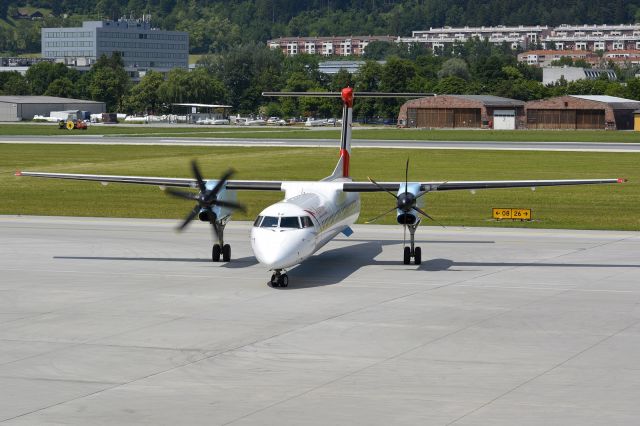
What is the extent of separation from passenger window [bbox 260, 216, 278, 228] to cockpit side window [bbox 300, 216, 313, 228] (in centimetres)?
83

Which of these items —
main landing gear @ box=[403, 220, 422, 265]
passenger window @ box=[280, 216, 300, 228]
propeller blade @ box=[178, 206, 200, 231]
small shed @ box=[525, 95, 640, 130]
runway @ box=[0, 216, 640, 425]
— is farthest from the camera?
small shed @ box=[525, 95, 640, 130]

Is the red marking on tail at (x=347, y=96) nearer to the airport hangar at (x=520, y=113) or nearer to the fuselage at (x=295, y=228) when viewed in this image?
the fuselage at (x=295, y=228)

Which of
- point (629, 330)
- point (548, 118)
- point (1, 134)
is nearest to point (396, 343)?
point (629, 330)

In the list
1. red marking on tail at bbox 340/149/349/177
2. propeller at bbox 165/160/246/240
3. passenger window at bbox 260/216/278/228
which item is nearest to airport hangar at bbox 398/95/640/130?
red marking on tail at bbox 340/149/349/177

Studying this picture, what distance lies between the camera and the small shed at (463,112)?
173m

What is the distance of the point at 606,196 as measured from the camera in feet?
203

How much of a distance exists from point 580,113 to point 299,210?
144902 millimetres

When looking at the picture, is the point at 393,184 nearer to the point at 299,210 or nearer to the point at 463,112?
the point at 299,210

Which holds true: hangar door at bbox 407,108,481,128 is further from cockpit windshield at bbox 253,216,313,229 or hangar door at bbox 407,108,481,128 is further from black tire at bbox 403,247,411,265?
cockpit windshield at bbox 253,216,313,229

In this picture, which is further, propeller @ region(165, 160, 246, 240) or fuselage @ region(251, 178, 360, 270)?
propeller @ region(165, 160, 246, 240)

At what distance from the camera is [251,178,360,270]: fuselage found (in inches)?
1227

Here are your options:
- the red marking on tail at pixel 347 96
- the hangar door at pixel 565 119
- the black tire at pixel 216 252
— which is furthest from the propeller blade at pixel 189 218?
the hangar door at pixel 565 119

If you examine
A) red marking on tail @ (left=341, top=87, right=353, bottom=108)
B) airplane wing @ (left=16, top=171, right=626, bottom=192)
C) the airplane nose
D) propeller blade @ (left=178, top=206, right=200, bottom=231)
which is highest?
red marking on tail @ (left=341, top=87, right=353, bottom=108)

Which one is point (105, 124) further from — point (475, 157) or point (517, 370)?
point (517, 370)
